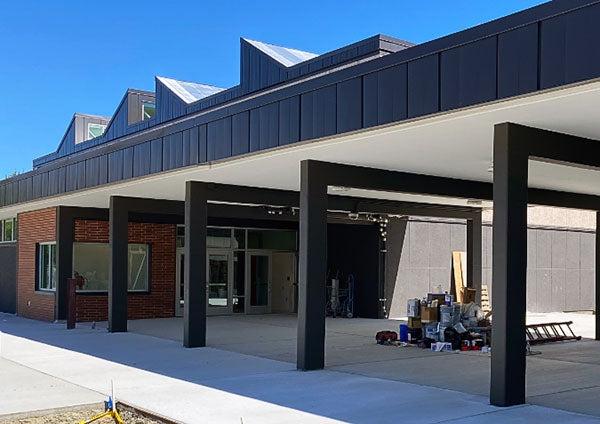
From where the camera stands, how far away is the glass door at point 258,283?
24.4m

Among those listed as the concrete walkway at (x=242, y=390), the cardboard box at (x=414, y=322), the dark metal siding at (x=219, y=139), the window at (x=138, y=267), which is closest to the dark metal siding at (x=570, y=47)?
the concrete walkway at (x=242, y=390)

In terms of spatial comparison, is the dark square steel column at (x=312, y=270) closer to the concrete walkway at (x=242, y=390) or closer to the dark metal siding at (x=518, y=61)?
the concrete walkway at (x=242, y=390)

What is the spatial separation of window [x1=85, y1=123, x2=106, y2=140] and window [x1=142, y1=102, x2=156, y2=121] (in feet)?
19.1

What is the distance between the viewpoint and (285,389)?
10.1 meters

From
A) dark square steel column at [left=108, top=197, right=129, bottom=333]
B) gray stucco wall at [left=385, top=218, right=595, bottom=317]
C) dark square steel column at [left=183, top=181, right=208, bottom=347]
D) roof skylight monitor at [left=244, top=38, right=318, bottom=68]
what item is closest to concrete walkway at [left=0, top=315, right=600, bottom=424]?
dark square steel column at [left=183, top=181, right=208, bottom=347]

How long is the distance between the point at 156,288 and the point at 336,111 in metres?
13.4

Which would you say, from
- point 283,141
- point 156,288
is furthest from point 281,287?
point 283,141

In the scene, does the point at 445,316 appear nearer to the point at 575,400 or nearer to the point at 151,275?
the point at 575,400

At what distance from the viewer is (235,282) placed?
2414 cm

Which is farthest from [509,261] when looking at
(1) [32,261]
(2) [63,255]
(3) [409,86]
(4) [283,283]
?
(1) [32,261]

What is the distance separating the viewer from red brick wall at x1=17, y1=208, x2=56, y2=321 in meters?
21.8

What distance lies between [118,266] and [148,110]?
25970 mm

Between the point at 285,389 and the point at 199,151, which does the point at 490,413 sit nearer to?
the point at 285,389

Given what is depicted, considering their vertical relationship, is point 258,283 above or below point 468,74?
below
